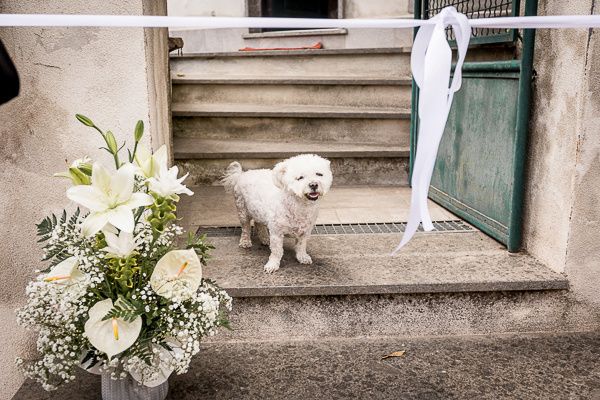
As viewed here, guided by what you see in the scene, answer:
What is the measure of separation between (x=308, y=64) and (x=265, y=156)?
1560mm

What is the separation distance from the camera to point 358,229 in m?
3.05

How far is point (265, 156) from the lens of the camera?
13.1ft

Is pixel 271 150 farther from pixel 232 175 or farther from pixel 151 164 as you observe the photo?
pixel 151 164

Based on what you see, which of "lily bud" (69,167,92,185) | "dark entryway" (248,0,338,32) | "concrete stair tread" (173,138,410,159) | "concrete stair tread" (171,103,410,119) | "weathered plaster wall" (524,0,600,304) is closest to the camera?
"lily bud" (69,167,92,185)

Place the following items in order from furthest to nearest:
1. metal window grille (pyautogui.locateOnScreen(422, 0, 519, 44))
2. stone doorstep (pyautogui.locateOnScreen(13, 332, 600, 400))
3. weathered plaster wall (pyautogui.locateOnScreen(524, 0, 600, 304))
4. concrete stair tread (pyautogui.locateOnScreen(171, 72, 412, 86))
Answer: concrete stair tread (pyautogui.locateOnScreen(171, 72, 412, 86)) < metal window grille (pyautogui.locateOnScreen(422, 0, 519, 44)) < weathered plaster wall (pyautogui.locateOnScreen(524, 0, 600, 304)) < stone doorstep (pyautogui.locateOnScreen(13, 332, 600, 400))

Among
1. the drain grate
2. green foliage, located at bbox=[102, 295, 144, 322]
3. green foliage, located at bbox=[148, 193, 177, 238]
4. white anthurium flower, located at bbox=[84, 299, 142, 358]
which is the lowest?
the drain grate

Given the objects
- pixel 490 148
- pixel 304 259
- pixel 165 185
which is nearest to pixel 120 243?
pixel 165 185

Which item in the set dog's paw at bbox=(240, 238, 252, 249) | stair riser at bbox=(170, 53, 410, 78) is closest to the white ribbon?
dog's paw at bbox=(240, 238, 252, 249)

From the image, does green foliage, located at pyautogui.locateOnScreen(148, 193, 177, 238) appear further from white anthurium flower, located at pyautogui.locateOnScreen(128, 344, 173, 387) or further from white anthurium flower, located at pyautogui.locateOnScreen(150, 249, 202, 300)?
white anthurium flower, located at pyautogui.locateOnScreen(128, 344, 173, 387)

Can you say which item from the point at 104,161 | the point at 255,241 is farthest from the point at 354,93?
the point at 104,161

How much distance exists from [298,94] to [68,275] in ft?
11.0

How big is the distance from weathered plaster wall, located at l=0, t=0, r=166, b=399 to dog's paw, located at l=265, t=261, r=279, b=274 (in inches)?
30.2

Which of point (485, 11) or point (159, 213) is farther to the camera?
point (485, 11)

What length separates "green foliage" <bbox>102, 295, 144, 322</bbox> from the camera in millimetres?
1482
